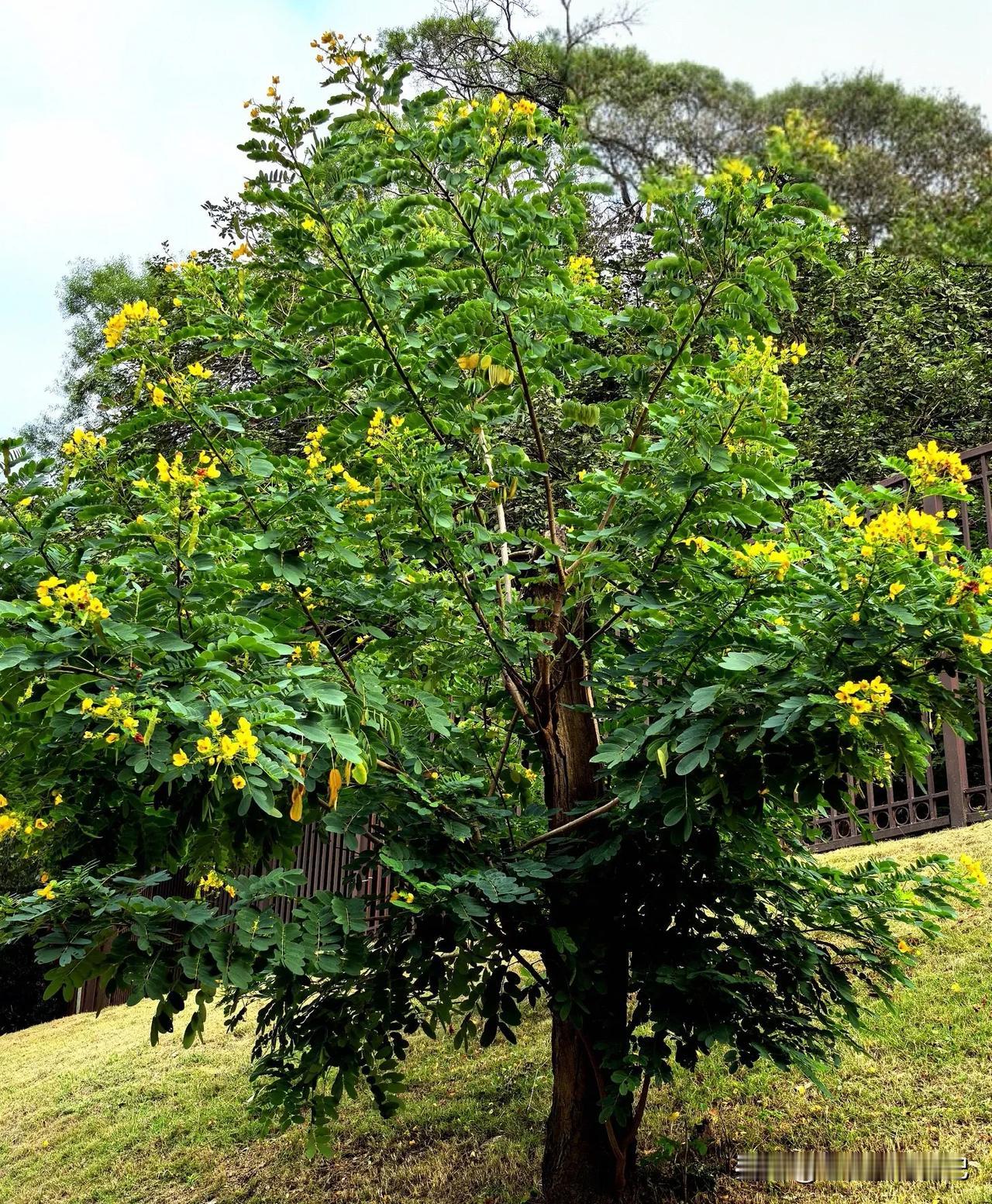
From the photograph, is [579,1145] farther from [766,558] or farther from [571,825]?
[766,558]

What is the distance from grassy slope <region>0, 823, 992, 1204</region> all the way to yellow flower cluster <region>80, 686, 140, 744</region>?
2.08 m

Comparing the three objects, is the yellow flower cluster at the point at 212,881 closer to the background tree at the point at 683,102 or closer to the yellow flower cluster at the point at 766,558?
the yellow flower cluster at the point at 766,558

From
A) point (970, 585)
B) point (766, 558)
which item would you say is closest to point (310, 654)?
point (766, 558)

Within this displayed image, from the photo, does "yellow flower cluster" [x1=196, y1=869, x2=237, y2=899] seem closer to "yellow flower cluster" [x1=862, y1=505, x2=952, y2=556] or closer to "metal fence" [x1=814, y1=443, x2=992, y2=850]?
"yellow flower cluster" [x1=862, y1=505, x2=952, y2=556]

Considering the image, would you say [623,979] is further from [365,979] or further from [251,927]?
[251,927]

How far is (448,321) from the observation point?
3.04 m

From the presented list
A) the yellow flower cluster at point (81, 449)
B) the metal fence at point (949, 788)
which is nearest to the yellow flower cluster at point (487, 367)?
the yellow flower cluster at point (81, 449)

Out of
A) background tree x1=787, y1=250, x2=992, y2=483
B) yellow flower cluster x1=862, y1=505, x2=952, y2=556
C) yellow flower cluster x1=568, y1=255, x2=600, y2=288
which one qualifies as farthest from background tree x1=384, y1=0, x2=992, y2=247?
yellow flower cluster x1=862, y1=505, x2=952, y2=556

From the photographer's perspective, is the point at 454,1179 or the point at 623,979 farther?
the point at 454,1179

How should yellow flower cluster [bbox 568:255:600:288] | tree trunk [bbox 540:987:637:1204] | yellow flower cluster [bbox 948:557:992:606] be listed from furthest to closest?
1. yellow flower cluster [bbox 568:255:600:288]
2. tree trunk [bbox 540:987:637:1204]
3. yellow flower cluster [bbox 948:557:992:606]

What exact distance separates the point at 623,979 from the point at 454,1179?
149 centimetres

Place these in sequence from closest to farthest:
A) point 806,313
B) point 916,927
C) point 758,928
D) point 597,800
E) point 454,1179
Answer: point 758,928
point 597,800
point 454,1179
point 916,927
point 806,313

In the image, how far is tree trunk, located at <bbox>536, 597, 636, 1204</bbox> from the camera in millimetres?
3279

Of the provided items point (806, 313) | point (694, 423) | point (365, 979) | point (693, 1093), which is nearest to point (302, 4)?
point (694, 423)
